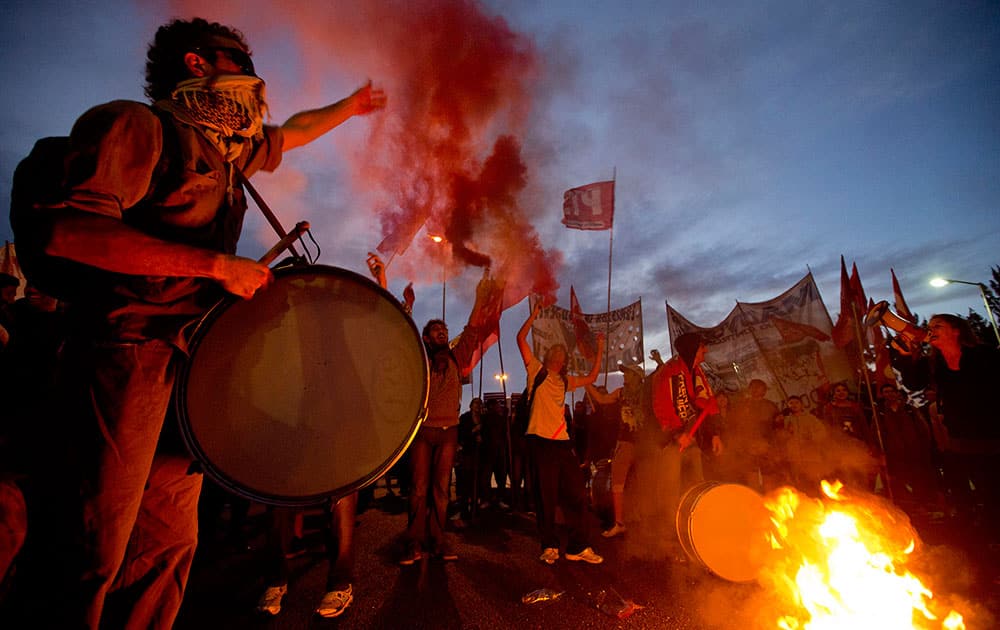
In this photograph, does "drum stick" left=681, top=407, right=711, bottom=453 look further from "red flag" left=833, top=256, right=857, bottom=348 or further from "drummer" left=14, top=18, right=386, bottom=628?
"red flag" left=833, top=256, right=857, bottom=348

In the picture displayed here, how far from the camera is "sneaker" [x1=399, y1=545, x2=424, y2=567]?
421cm

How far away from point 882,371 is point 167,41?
40.8ft

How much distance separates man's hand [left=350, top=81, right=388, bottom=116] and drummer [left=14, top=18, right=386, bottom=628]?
77 centimetres

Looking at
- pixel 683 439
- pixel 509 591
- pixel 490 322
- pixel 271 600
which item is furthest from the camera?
pixel 490 322

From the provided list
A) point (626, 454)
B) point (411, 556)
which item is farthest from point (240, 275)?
point (626, 454)

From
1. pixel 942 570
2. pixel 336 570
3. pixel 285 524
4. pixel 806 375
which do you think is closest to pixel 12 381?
pixel 285 524

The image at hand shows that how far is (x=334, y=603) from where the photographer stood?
9.73ft

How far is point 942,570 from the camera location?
12.2 ft

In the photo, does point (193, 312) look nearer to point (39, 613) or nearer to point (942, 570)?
point (39, 613)

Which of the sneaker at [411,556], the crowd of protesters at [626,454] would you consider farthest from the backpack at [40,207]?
the sneaker at [411,556]

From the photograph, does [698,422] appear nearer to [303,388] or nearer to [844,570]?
[844,570]

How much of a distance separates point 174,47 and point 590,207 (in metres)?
11.0

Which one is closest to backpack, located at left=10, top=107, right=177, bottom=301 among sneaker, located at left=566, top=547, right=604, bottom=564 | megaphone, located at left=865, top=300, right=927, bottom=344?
sneaker, located at left=566, top=547, right=604, bottom=564

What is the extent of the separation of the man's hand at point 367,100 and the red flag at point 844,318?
424 inches
